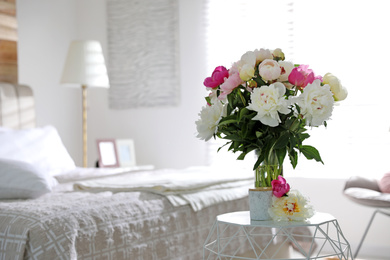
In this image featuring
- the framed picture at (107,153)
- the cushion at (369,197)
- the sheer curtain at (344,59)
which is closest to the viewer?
the cushion at (369,197)

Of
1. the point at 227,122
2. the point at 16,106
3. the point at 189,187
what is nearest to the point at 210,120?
the point at 227,122

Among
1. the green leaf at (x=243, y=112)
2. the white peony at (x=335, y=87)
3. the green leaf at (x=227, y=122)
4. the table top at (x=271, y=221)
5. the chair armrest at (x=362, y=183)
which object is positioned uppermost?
the white peony at (x=335, y=87)

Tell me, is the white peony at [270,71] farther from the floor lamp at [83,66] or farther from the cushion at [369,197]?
the floor lamp at [83,66]

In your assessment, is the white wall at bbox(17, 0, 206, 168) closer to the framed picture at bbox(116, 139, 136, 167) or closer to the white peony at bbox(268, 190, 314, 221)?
the framed picture at bbox(116, 139, 136, 167)

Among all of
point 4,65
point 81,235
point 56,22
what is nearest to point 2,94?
point 4,65

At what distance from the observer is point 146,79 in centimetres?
546

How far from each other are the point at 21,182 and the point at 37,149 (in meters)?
1.05

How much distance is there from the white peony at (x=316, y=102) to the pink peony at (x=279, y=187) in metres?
0.22

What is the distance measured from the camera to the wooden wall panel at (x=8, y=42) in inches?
183

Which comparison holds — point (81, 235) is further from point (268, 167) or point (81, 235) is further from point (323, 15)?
point (323, 15)

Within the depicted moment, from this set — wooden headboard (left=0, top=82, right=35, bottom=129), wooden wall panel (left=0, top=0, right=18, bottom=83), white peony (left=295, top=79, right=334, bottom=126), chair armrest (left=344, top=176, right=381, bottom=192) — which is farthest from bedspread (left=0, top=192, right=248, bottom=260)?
wooden wall panel (left=0, top=0, right=18, bottom=83)

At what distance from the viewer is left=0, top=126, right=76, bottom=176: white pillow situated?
138 inches

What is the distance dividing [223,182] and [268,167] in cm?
130

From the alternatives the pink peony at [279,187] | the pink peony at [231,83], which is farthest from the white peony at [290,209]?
the pink peony at [231,83]
